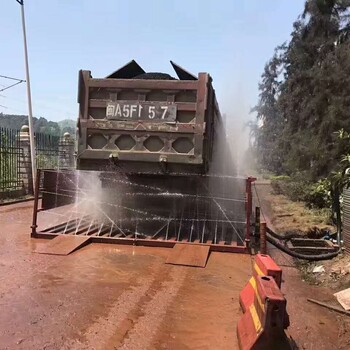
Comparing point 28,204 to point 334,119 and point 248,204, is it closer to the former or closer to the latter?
point 248,204

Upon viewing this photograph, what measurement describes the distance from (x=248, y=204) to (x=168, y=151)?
1.76m

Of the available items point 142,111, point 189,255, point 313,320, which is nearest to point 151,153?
point 142,111

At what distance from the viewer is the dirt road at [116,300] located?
369cm

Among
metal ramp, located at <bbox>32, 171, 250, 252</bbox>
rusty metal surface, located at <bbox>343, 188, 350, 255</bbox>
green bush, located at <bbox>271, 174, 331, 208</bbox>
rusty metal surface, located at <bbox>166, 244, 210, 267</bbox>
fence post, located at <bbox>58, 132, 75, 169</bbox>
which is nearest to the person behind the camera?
rusty metal surface, located at <bbox>166, 244, 210, 267</bbox>

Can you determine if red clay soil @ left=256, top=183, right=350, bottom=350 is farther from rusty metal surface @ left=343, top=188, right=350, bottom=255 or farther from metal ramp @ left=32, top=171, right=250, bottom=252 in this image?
metal ramp @ left=32, top=171, right=250, bottom=252

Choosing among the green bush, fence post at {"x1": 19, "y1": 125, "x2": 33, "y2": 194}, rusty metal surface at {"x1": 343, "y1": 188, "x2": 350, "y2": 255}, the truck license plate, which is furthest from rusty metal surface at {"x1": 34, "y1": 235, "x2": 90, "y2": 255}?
fence post at {"x1": 19, "y1": 125, "x2": 33, "y2": 194}

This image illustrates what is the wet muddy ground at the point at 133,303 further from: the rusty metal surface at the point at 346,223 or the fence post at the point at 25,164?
the fence post at the point at 25,164

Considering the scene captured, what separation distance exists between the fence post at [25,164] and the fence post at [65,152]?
13.3 feet

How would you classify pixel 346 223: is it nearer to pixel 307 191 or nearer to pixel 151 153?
pixel 151 153

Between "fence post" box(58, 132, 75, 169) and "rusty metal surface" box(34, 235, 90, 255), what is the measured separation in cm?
1411

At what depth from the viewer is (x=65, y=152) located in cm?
2172

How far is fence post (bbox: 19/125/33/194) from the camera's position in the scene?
1691cm

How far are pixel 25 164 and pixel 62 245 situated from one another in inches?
421

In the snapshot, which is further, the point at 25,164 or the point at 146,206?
the point at 25,164
